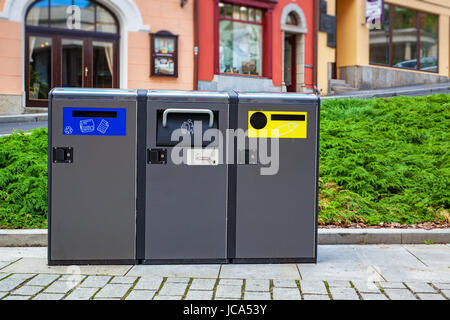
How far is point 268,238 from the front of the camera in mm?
4754

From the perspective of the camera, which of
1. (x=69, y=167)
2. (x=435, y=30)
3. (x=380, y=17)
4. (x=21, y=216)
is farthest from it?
(x=435, y=30)

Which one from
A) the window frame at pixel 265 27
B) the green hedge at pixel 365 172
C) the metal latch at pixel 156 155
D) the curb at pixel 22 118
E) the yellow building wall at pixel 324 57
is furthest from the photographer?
the yellow building wall at pixel 324 57

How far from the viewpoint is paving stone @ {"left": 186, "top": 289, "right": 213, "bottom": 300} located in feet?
12.5

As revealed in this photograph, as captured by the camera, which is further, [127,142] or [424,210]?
[424,210]

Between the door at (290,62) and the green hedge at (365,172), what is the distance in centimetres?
1092

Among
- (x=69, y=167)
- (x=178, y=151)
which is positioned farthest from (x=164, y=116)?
(x=69, y=167)

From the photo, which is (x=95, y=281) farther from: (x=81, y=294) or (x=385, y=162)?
(x=385, y=162)

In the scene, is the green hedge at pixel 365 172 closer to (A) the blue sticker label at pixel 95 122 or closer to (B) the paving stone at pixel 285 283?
(A) the blue sticker label at pixel 95 122

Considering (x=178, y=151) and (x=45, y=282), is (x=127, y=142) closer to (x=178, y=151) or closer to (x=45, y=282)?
(x=178, y=151)

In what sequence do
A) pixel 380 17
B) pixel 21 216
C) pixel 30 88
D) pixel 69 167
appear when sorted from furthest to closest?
1. pixel 380 17
2. pixel 30 88
3. pixel 21 216
4. pixel 69 167

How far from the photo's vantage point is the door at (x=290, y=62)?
20656 mm

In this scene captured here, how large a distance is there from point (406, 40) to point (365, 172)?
19.8 m

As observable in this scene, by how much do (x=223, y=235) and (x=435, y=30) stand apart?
81.1 ft

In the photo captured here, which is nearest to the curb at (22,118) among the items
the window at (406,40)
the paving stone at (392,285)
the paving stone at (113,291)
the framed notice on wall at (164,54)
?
the framed notice on wall at (164,54)
